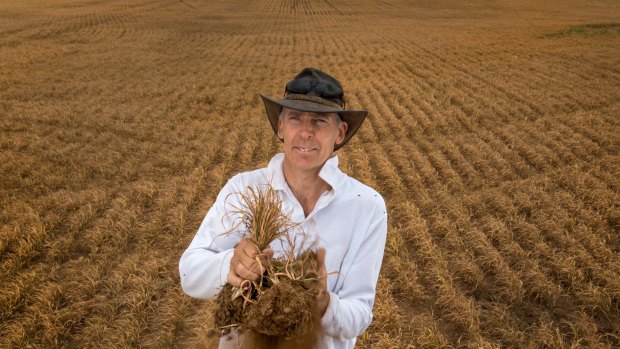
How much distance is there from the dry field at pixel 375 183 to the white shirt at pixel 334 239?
1.34 ft

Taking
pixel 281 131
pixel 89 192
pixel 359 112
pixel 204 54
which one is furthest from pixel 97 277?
pixel 204 54

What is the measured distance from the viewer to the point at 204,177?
24.7 ft

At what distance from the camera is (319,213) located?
5.69ft

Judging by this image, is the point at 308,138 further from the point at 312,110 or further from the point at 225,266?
the point at 225,266

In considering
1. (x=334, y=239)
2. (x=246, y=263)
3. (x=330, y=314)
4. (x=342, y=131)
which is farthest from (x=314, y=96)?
(x=330, y=314)

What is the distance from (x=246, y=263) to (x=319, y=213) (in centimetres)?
46

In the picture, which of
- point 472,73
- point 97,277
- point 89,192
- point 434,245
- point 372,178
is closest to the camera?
point 97,277

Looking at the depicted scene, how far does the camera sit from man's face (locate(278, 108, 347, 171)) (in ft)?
5.70

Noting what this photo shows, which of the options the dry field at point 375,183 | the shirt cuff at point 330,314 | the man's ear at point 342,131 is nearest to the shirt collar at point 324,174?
the man's ear at point 342,131

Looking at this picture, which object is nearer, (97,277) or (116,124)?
(97,277)

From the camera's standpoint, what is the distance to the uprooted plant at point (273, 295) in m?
1.33

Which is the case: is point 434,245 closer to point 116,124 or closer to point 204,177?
point 204,177

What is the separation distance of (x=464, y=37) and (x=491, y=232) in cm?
2147

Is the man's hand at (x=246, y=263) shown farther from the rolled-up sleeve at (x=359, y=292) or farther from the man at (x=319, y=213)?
the rolled-up sleeve at (x=359, y=292)
